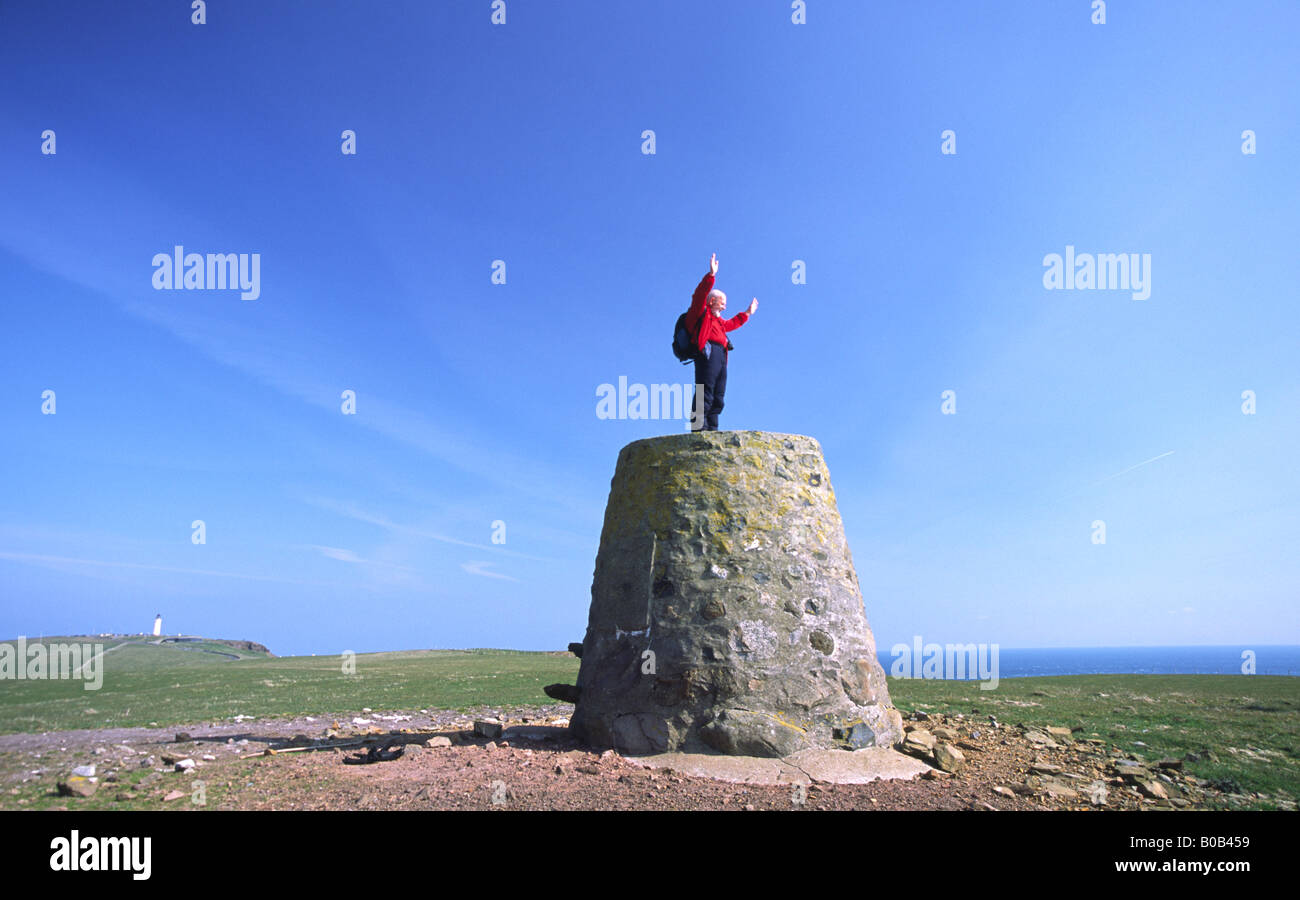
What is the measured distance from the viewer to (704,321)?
859cm

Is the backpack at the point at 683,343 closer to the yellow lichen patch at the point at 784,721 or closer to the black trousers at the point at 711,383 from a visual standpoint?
the black trousers at the point at 711,383

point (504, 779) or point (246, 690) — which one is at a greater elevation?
point (504, 779)

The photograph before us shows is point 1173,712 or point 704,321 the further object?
point 1173,712

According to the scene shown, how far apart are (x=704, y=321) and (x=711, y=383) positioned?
0.78 metres

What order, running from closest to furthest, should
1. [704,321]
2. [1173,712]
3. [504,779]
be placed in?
[504,779], [704,321], [1173,712]

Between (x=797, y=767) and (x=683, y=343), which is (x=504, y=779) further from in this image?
(x=683, y=343)

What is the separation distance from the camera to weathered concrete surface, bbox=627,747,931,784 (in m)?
6.14

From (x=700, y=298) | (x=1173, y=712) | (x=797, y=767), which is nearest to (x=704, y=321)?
(x=700, y=298)

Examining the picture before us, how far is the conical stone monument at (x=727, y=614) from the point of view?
668 cm

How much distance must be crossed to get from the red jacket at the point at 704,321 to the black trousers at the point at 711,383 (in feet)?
0.34

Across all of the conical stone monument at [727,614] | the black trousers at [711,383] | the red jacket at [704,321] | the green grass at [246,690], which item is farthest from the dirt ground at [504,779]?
the red jacket at [704,321]

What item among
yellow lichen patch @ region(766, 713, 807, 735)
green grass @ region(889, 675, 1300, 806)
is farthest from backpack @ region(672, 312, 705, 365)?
green grass @ region(889, 675, 1300, 806)
